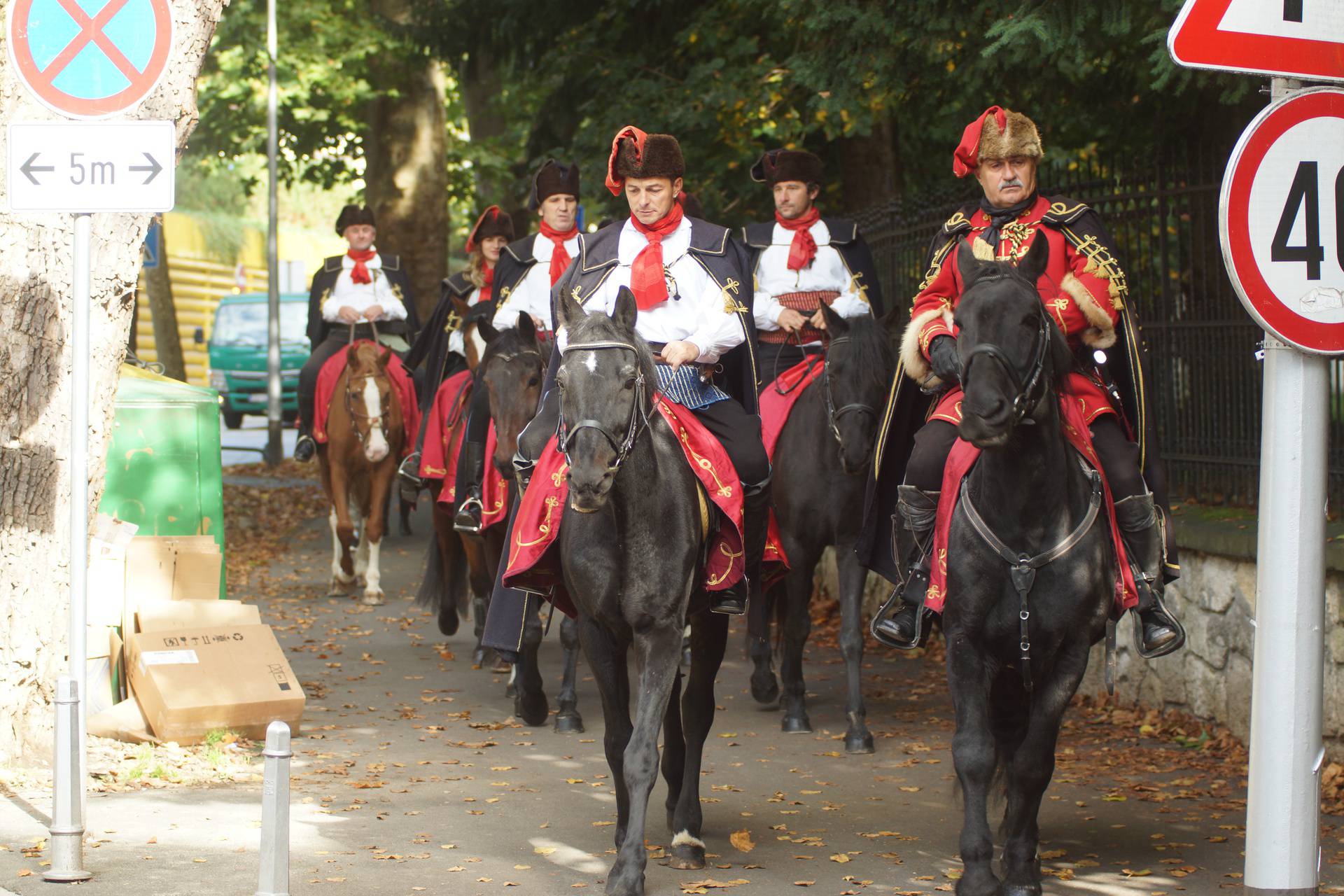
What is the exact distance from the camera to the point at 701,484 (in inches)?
268

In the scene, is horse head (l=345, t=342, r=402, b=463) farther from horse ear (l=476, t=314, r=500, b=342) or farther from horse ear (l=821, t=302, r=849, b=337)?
horse ear (l=821, t=302, r=849, b=337)

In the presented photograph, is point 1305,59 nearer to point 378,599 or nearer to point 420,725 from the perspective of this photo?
point 420,725

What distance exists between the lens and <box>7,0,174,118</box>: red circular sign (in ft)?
21.5

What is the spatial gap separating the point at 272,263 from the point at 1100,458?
23.9 meters

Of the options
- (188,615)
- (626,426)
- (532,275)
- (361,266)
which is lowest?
(188,615)

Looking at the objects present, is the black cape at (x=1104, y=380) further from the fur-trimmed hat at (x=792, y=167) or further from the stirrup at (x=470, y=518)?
the fur-trimmed hat at (x=792, y=167)

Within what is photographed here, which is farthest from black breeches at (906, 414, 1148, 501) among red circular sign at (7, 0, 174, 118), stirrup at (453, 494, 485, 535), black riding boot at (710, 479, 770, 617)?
stirrup at (453, 494, 485, 535)

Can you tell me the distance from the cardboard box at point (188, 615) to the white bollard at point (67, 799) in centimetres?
265

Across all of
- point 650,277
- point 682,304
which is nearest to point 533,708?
point 682,304

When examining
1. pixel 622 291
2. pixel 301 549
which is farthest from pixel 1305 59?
pixel 301 549

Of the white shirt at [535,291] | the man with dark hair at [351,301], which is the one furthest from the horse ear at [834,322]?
the man with dark hair at [351,301]

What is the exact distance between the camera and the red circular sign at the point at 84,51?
21.5ft

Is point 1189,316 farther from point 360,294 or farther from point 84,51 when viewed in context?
point 360,294

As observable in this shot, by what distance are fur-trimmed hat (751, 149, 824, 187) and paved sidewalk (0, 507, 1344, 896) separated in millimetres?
3167
